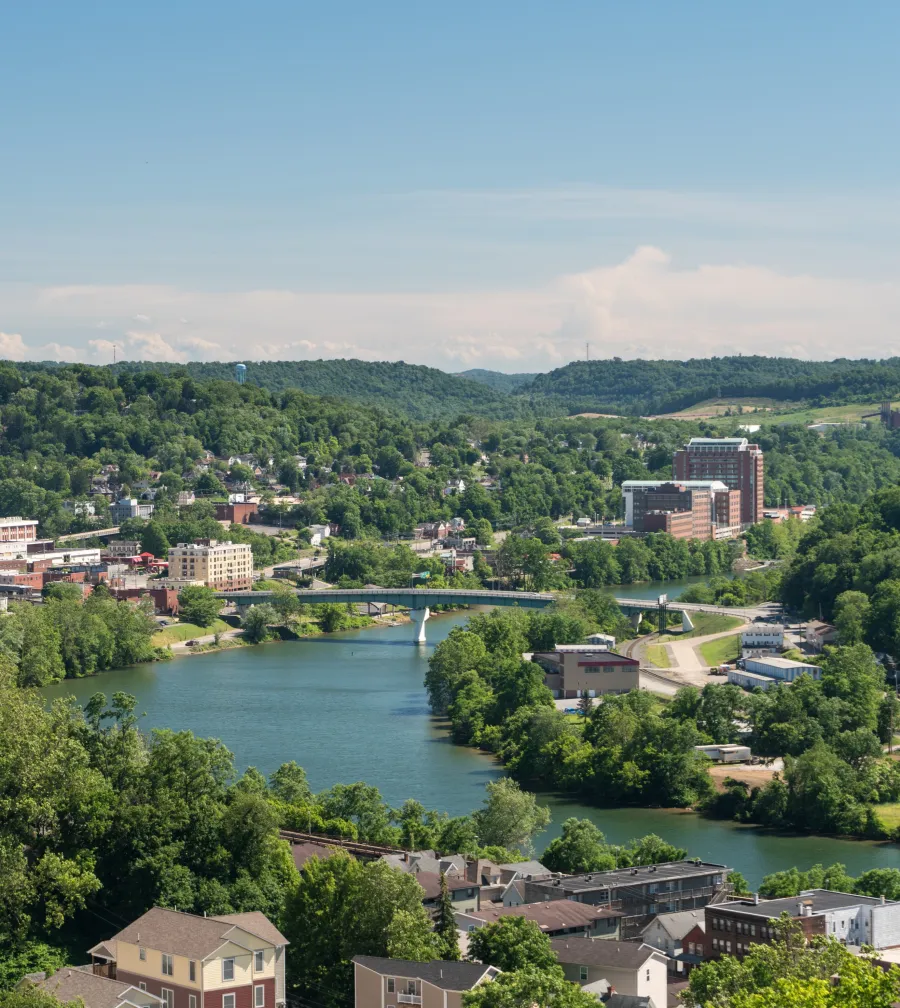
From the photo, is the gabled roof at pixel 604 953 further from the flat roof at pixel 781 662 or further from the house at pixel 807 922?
the flat roof at pixel 781 662

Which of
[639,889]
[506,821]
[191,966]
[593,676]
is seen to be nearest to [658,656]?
[593,676]

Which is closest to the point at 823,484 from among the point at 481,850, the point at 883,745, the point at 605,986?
the point at 883,745

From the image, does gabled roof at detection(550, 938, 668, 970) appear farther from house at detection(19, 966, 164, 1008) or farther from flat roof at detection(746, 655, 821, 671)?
flat roof at detection(746, 655, 821, 671)

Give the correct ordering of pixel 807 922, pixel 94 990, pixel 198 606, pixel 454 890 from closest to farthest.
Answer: pixel 94 990 → pixel 807 922 → pixel 454 890 → pixel 198 606

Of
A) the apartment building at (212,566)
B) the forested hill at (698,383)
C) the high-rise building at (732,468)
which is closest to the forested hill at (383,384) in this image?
the forested hill at (698,383)

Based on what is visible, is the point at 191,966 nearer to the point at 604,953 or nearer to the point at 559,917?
the point at 604,953

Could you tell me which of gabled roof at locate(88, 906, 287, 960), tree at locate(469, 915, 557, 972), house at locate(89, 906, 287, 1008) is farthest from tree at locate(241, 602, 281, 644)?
house at locate(89, 906, 287, 1008)
